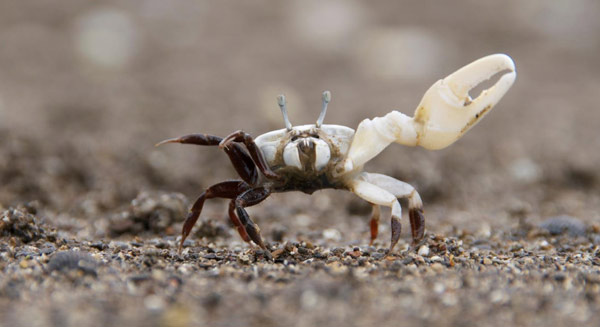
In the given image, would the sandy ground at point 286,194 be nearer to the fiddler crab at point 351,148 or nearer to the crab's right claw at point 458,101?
the fiddler crab at point 351,148

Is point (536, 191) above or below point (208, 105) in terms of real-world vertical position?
below

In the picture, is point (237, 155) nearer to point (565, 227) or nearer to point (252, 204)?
point (252, 204)

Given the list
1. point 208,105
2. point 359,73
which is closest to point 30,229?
point 208,105

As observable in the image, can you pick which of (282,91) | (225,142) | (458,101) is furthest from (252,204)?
(282,91)

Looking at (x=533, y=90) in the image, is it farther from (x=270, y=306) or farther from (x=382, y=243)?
(x=270, y=306)

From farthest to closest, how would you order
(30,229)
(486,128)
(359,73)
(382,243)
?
(359,73) < (486,128) < (382,243) < (30,229)

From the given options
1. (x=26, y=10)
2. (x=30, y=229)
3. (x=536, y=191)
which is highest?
(x=26, y=10)

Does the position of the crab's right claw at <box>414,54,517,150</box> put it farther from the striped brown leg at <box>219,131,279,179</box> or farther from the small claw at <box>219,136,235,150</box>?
the small claw at <box>219,136,235,150</box>

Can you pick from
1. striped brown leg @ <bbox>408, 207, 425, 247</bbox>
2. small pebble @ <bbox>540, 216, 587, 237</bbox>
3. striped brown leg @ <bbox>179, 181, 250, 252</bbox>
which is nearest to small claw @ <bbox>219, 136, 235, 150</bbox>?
striped brown leg @ <bbox>179, 181, 250, 252</bbox>
